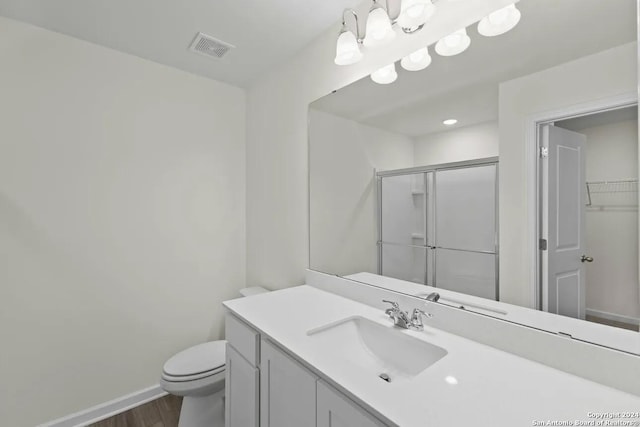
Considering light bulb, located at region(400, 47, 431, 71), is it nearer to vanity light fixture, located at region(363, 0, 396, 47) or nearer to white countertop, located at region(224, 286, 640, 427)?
vanity light fixture, located at region(363, 0, 396, 47)

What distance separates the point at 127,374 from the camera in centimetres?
193

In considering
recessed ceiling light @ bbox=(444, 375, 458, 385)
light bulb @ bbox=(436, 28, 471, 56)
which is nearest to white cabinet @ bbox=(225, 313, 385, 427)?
recessed ceiling light @ bbox=(444, 375, 458, 385)

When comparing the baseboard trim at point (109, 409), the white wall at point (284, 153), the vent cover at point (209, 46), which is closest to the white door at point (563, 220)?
the white wall at point (284, 153)

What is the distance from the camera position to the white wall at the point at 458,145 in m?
1.04

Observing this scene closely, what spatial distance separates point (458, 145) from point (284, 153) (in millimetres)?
1235

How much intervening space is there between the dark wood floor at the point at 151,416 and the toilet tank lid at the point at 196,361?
0.48m

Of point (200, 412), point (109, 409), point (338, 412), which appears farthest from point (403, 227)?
point (109, 409)

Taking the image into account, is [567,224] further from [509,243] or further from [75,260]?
[75,260]

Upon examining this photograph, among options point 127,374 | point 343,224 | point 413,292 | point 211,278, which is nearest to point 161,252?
point 211,278

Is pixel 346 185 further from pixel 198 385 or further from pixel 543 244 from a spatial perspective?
pixel 198 385

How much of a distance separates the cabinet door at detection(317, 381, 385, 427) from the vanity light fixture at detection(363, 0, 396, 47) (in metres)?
1.38

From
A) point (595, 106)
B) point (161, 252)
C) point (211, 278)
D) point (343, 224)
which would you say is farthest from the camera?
point (211, 278)

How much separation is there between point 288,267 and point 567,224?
157cm

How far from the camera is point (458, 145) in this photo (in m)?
1.14
